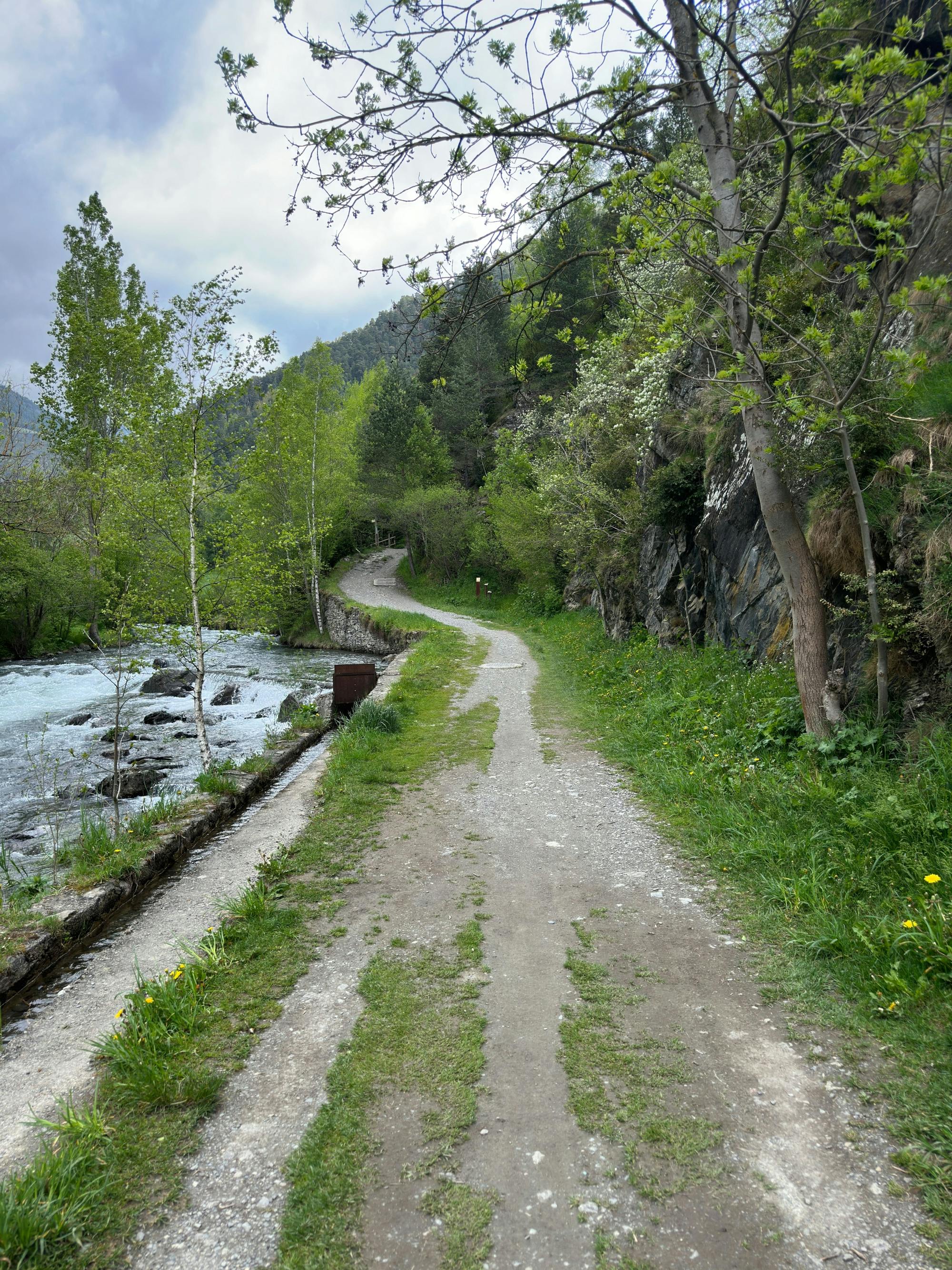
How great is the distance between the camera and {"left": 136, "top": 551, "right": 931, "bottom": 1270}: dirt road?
2.34m

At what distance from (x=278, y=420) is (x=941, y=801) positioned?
443 inches

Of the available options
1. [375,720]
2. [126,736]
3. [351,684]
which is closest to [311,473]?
[126,736]

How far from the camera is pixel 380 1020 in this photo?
363cm

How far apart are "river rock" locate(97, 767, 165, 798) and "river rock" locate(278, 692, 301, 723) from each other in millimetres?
3759

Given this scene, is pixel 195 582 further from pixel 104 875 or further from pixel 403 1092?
pixel 403 1092

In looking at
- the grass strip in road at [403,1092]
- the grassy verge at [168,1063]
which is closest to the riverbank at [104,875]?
the grassy verge at [168,1063]

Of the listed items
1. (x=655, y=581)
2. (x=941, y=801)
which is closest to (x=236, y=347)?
(x=655, y=581)

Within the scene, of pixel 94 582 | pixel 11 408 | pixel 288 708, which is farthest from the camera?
pixel 94 582

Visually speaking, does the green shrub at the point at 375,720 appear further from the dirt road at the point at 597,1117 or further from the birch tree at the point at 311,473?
the birch tree at the point at 311,473

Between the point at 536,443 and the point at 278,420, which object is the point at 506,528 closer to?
the point at 536,443

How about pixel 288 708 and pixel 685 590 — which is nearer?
pixel 685 590

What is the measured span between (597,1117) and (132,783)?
9.16 meters

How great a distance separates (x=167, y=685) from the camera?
62.2ft

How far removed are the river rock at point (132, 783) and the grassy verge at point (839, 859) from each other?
7005mm
